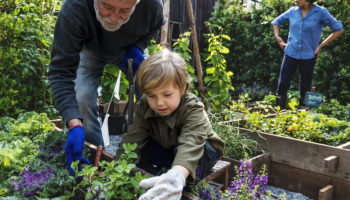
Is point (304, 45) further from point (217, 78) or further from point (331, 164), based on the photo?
point (331, 164)

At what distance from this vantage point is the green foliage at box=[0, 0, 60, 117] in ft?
8.06

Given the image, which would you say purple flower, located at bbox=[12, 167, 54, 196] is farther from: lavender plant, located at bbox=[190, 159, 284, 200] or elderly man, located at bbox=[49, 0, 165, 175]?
lavender plant, located at bbox=[190, 159, 284, 200]

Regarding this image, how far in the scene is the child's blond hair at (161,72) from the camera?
4.51 ft

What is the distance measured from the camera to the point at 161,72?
1.38m

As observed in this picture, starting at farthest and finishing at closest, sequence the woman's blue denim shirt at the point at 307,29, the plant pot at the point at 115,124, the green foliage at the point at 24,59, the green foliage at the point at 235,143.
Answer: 1. the woman's blue denim shirt at the point at 307,29
2. the plant pot at the point at 115,124
3. the green foliage at the point at 24,59
4. the green foliage at the point at 235,143

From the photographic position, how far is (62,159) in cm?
155

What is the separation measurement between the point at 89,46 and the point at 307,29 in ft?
9.66

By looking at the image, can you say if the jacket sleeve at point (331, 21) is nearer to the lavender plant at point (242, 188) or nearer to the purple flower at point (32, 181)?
the lavender plant at point (242, 188)

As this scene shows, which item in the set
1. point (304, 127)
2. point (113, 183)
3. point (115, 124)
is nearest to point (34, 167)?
point (113, 183)

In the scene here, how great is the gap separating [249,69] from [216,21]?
4.69ft

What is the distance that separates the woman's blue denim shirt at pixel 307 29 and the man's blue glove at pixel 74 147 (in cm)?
310

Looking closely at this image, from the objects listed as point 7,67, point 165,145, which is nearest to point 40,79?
point 7,67

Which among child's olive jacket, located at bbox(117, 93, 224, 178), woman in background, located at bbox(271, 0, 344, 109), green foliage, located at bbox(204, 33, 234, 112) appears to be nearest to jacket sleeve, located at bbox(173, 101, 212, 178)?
child's olive jacket, located at bbox(117, 93, 224, 178)

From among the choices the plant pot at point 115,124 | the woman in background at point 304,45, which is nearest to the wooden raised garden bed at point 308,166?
the woman in background at point 304,45
